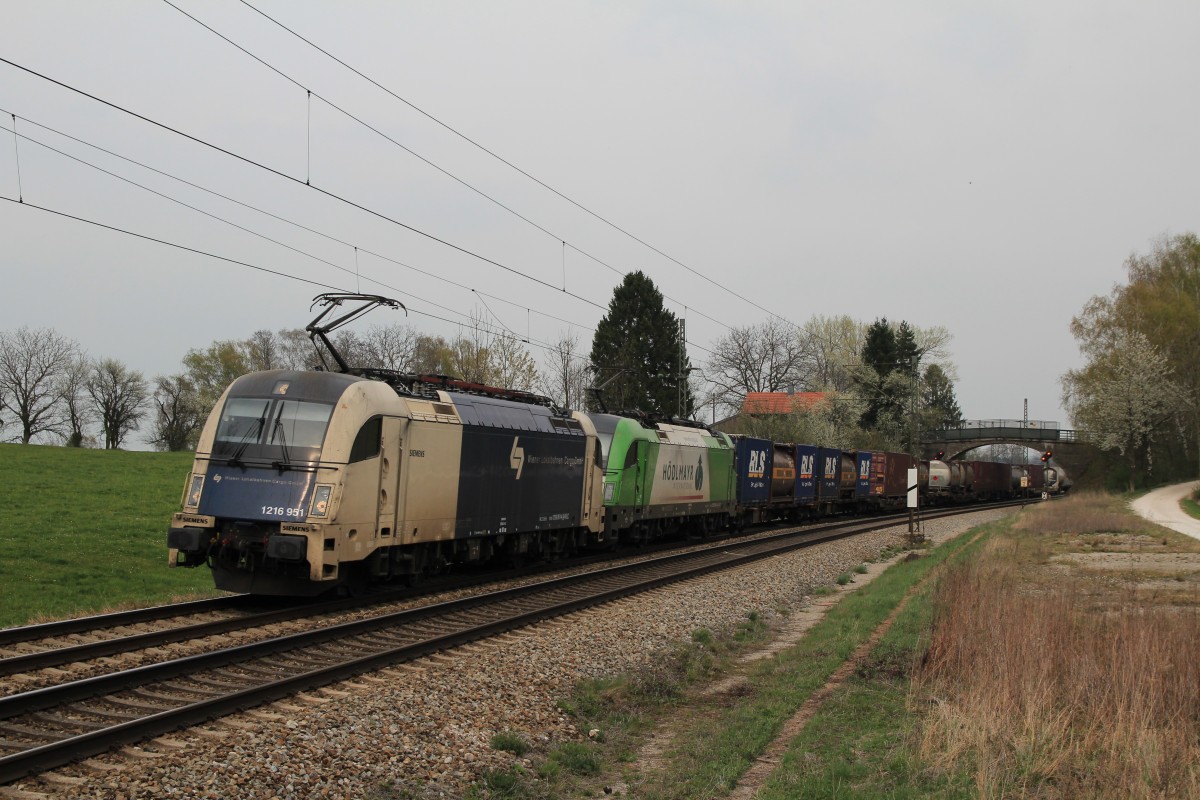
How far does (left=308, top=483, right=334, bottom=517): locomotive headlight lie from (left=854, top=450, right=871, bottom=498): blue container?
36.0 metres

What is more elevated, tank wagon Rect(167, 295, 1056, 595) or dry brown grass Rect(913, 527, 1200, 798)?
tank wagon Rect(167, 295, 1056, 595)

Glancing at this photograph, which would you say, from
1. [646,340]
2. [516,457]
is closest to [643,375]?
[646,340]

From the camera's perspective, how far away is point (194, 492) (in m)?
12.9

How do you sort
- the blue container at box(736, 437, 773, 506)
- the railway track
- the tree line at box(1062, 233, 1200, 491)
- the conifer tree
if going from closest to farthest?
the railway track < the blue container at box(736, 437, 773, 506) < the tree line at box(1062, 233, 1200, 491) < the conifer tree

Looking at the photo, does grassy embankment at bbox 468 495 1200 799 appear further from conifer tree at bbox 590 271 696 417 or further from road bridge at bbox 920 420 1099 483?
road bridge at bbox 920 420 1099 483

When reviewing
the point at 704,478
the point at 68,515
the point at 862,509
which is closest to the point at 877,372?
the point at 862,509

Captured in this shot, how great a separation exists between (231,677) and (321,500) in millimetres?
3608

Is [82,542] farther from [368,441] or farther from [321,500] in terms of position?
[321,500]

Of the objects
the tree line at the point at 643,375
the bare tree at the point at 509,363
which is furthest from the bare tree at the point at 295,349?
the bare tree at the point at 509,363

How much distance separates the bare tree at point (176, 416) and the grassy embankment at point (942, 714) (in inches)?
2584

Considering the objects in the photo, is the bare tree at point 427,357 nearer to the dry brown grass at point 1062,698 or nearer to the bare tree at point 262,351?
the bare tree at point 262,351

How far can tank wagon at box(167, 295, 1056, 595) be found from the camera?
12570mm

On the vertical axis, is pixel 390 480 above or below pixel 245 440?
below

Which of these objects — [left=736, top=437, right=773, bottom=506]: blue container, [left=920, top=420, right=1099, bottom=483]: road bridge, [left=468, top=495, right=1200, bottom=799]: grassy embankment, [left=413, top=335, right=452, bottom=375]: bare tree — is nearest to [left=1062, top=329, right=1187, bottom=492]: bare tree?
[left=920, top=420, right=1099, bottom=483]: road bridge
